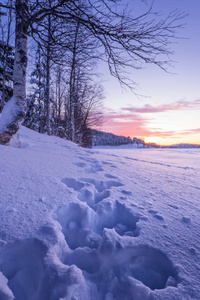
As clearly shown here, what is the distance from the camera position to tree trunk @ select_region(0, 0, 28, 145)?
3066mm

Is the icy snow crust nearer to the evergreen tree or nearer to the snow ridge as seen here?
the snow ridge

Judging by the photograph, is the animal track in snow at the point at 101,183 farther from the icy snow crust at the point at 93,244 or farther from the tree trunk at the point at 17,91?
the tree trunk at the point at 17,91

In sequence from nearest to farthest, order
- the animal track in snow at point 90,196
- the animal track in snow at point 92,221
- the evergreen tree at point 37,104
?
the animal track in snow at point 92,221 < the animal track in snow at point 90,196 < the evergreen tree at point 37,104

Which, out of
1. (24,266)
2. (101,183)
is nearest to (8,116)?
(101,183)

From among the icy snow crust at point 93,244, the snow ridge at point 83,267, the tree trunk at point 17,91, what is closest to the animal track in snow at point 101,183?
the icy snow crust at point 93,244

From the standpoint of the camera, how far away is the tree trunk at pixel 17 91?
3066 mm

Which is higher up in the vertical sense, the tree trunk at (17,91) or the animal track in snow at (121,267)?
the tree trunk at (17,91)

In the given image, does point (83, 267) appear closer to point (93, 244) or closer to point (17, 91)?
point (93, 244)

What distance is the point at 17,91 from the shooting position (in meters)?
3.16

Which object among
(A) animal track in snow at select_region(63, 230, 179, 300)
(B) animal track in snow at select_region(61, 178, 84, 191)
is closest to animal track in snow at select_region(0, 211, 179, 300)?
(A) animal track in snow at select_region(63, 230, 179, 300)

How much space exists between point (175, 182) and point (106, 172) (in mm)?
1173

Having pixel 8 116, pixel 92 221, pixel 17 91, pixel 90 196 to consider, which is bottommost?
pixel 92 221

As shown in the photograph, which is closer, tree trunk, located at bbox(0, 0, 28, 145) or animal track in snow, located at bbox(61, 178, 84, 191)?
animal track in snow, located at bbox(61, 178, 84, 191)

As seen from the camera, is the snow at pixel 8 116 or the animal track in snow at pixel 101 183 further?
the snow at pixel 8 116
